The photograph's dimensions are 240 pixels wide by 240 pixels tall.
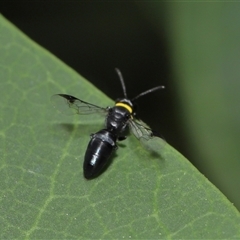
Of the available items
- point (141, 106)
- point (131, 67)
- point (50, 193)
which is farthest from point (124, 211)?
point (131, 67)

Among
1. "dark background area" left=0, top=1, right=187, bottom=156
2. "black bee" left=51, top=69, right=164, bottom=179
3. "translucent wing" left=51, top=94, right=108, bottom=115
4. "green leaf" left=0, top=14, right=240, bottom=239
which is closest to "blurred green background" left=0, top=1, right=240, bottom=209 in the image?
"dark background area" left=0, top=1, right=187, bottom=156

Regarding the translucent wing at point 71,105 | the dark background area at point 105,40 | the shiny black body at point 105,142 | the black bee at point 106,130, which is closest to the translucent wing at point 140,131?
the black bee at point 106,130

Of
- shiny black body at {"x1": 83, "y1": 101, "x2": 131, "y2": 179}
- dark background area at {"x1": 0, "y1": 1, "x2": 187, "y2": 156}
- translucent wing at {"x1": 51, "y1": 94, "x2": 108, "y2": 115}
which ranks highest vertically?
translucent wing at {"x1": 51, "y1": 94, "x2": 108, "y2": 115}

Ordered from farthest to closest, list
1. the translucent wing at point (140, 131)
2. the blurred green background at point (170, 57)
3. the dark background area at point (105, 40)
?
the dark background area at point (105, 40)
the blurred green background at point (170, 57)
the translucent wing at point (140, 131)

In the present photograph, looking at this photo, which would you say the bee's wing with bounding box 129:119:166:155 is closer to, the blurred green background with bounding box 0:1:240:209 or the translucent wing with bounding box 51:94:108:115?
the translucent wing with bounding box 51:94:108:115

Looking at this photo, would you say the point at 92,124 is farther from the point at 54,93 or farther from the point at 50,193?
the point at 50,193

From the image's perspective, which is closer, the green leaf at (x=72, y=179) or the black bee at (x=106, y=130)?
the green leaf at (x=72, y=179)

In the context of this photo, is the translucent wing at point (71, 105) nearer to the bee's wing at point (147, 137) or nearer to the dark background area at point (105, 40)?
the bee's wing at point (147, 137)
